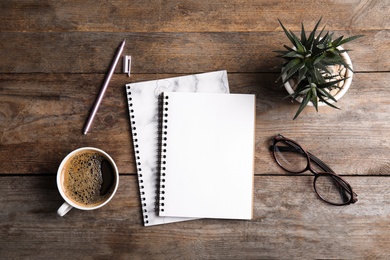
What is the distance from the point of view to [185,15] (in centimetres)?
99

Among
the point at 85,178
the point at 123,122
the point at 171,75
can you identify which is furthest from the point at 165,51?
the point at 85,178

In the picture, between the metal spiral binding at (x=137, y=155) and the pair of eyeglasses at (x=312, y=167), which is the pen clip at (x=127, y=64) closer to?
the metal spiral binding at (x=137, y=155)

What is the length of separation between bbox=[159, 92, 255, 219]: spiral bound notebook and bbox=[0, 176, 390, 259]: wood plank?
4cm

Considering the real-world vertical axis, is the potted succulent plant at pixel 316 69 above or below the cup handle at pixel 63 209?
above

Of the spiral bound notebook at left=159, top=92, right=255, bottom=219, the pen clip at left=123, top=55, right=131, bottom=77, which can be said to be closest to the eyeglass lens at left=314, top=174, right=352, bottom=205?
the spiral bound notebook at left=159, top=92, right=255, bottom=219

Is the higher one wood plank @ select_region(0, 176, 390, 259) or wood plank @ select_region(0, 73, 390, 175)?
wood plank @ select_region(0, 73, 390, 175)

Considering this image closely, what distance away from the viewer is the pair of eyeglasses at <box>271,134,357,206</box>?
956 mm

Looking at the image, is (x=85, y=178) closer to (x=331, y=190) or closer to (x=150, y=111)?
(x=150, y=111)

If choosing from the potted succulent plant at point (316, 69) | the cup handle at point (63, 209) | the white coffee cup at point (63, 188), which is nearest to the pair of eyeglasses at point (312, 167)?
the potted succulent plant at point (316, 69)

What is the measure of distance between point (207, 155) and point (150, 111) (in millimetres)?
167

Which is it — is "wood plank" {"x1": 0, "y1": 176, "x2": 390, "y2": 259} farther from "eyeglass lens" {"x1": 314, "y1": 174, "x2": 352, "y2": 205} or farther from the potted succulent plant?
the potted succulent plant

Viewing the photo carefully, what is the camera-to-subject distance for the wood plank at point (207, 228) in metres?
0.96

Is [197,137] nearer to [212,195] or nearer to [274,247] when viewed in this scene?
[212,195]

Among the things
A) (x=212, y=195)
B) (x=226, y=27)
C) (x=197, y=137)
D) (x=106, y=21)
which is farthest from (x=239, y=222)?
(x=106, y=21)
